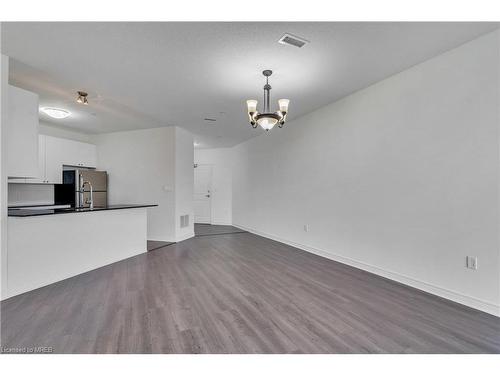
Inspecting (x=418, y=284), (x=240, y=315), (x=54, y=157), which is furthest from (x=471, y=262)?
(x=54, y=157)

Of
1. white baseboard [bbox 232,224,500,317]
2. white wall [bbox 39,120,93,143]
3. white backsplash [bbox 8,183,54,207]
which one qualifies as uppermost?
white wall [bbox 39,120,93,143]

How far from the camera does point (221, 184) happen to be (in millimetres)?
8297

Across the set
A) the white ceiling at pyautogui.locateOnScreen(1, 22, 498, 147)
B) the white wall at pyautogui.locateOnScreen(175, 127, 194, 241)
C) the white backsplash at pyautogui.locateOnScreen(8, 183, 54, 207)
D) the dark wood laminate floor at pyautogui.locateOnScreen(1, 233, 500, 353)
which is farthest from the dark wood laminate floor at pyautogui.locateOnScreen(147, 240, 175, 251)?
the white ceiling at pyautogui.locateOnScreen(1, 22, 498, 147)

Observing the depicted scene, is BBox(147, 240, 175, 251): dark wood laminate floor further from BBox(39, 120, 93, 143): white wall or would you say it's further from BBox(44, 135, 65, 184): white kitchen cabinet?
BBox(39, 120, 93, 143): white wall

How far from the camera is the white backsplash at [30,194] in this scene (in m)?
4.90

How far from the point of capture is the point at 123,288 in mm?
2957

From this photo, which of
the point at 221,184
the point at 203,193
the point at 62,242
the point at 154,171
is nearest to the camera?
the point at 62,242

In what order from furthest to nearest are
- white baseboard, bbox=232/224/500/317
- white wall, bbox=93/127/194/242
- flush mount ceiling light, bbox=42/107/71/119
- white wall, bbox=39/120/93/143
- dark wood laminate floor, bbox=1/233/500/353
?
white wall, bbox=93/127/194/242, white wall, bbox=39/120/93/143, flush mount ceiling light, bbox=42/107/71/119, white baseboard, bbox=232/224/500/317, dark wood laminate floor, bbox=1/233/500/353

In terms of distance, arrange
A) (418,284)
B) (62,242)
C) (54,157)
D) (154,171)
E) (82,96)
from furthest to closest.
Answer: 1. (154,171)
2. (54,157)
3. (82,96)
4. (62,242)
5. (418,284)

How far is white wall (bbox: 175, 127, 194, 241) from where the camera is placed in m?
5.58

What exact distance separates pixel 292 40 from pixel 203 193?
667cm

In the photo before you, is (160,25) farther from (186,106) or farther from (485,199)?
(485,199)

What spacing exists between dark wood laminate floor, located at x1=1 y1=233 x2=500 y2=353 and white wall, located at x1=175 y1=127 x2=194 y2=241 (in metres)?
2.09

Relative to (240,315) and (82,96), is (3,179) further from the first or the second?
(240,315)
